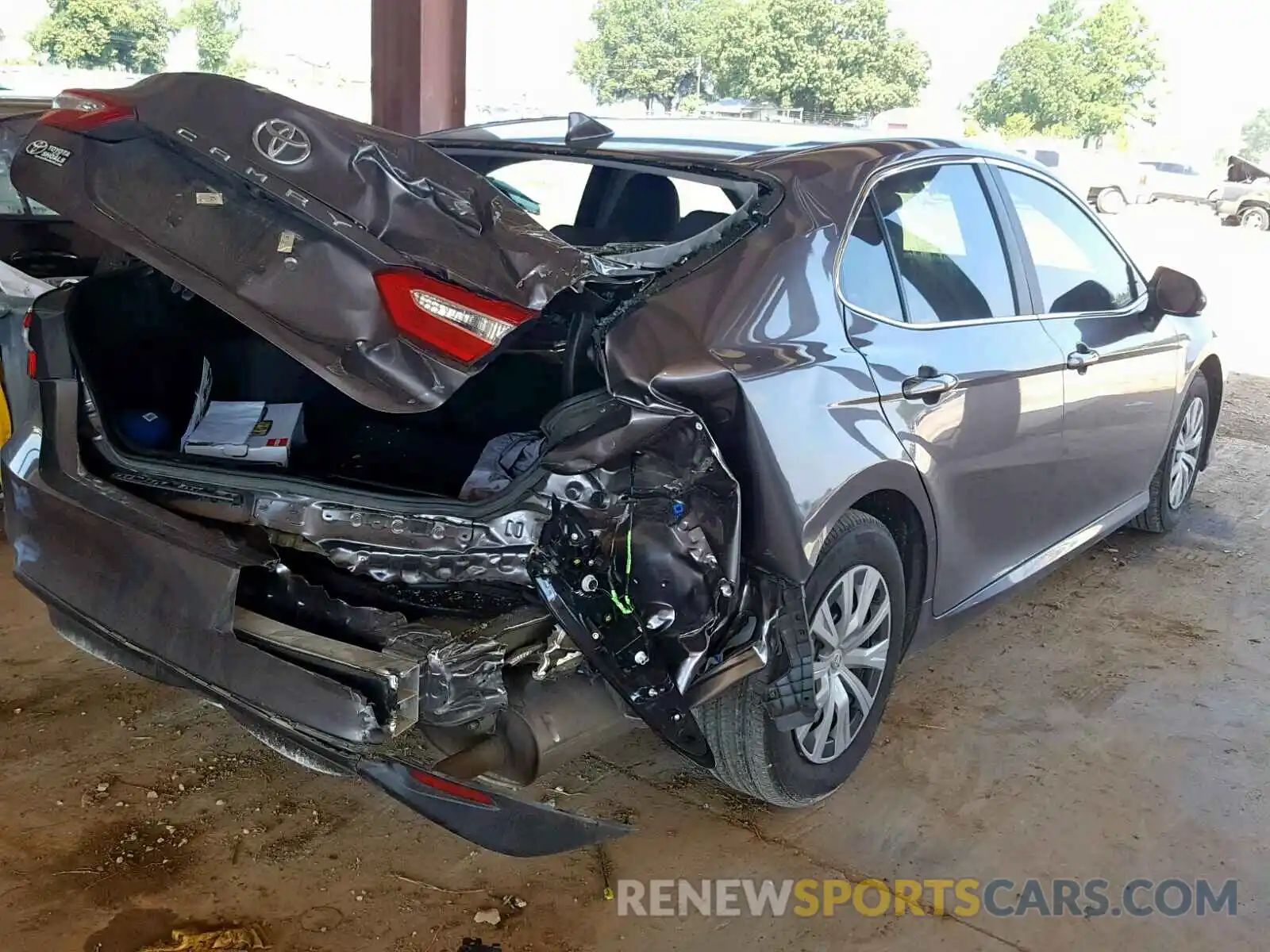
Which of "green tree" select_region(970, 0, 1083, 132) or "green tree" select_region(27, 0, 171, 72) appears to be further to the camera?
"green tree" select_region(970, 0, 1083, 132)

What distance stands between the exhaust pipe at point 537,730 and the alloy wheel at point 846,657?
0.60 meters

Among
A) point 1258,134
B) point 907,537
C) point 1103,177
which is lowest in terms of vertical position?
point 907,537

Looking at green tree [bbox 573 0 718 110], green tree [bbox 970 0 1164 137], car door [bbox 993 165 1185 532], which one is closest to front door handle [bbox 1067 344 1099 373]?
car door [bbox 993 165 1185 532]

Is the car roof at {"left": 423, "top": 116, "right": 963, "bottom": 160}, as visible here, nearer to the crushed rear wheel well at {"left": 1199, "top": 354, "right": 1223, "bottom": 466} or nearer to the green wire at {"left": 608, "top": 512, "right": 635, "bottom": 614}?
the green wire at {"left": 608, "top": 512, "right": 635, "bottom": 614}

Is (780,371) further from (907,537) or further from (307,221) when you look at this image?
(307,221)

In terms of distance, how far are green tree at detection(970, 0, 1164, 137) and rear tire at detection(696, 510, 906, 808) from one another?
138ft

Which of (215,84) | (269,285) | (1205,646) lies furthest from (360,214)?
(1205,646)

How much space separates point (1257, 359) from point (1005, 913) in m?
8.69

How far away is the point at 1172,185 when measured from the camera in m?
28.8

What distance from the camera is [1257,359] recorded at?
31.2 ft

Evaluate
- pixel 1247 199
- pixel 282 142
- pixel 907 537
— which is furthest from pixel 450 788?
pixel 1247 199

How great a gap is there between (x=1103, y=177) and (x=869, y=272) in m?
27.5

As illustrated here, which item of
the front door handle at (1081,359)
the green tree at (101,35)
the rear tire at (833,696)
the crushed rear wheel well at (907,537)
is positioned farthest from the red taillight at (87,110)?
the green tree at (101,35)

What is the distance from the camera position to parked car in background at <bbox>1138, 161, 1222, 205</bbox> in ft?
92.9
